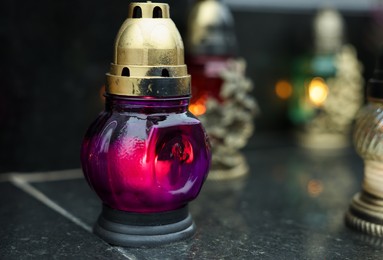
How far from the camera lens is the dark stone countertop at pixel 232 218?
816 mm

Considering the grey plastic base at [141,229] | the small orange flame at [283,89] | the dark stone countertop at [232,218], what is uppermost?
the small orange flame at [283,89]

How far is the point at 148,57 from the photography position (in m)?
0.79

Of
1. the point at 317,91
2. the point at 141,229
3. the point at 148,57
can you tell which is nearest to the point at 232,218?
the point at 141,229

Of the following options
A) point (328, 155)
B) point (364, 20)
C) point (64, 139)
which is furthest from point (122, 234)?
point (364, 20)

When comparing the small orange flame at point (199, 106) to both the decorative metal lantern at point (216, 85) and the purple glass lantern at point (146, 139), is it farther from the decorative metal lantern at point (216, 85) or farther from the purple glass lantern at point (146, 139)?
the purple glass lantern at point (146, 139)

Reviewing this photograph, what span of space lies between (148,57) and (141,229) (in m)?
0.23

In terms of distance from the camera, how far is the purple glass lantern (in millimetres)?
791

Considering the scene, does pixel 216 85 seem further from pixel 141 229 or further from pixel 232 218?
pixel 141 229

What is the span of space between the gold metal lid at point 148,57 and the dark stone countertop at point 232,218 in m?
0.21

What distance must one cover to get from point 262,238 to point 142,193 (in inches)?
7.9

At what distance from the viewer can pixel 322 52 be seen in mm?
1557

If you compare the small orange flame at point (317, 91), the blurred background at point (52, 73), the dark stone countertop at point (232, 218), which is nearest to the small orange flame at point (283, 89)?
the small orange flame at point (317, 91)

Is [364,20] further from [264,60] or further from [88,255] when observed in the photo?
[88,255]

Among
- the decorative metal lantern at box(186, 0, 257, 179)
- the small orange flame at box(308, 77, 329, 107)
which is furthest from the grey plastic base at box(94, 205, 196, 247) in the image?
the small orange flame at box(308, 77, 329, 107)
